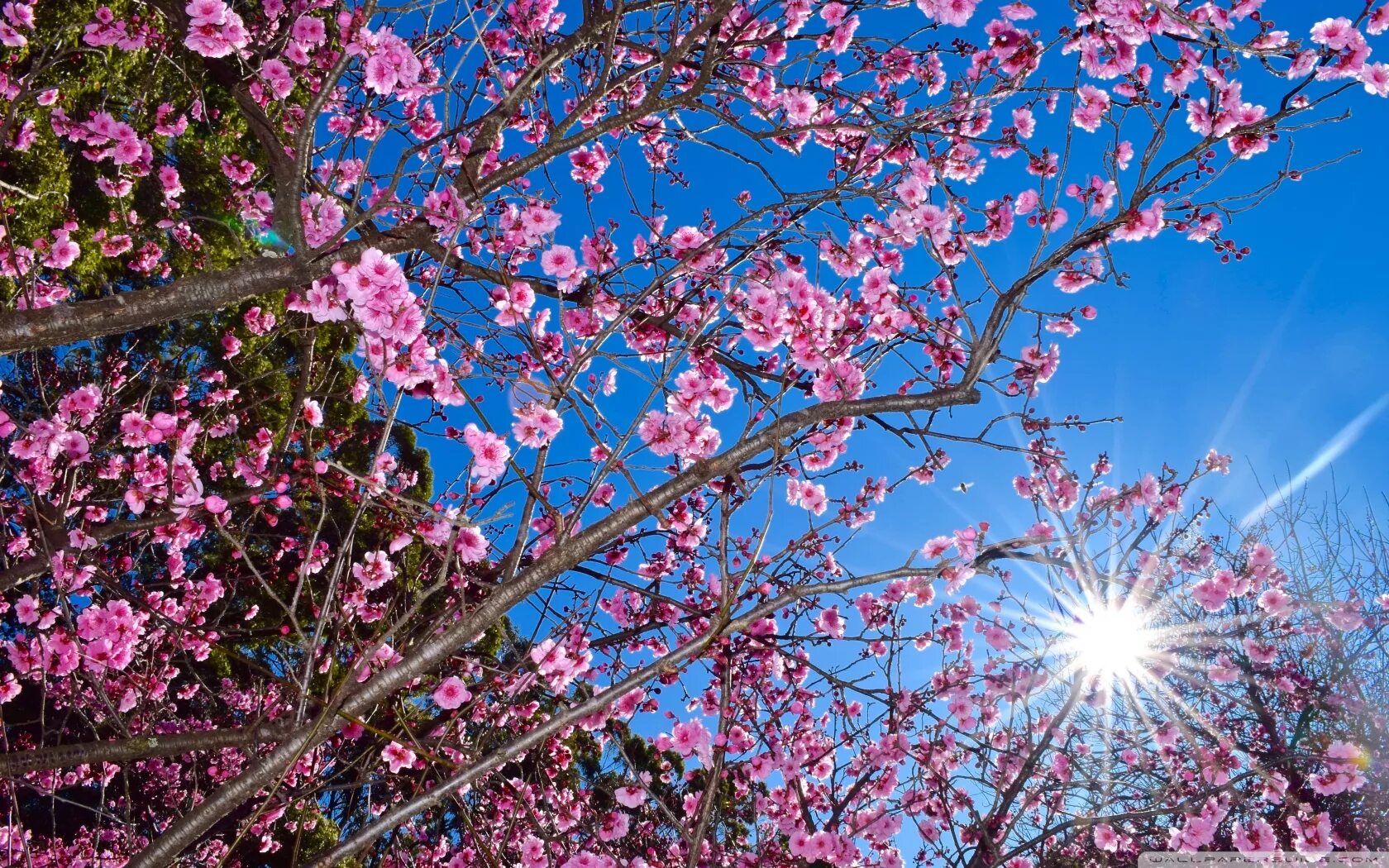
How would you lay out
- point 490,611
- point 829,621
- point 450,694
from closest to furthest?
1. point 490,611
2. point 450,694
3. point 829,621

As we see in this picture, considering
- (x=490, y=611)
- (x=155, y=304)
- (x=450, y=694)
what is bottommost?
Answer: (x=490, y=611)

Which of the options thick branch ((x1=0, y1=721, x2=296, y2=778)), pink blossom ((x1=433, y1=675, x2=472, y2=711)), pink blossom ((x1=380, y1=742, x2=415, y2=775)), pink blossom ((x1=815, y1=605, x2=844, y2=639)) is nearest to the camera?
thick branch ((x1=0, y1=721, x2=296, y2=778))

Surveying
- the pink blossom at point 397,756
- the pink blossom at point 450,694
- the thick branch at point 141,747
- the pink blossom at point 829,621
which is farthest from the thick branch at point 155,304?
the pink blossom at point 829,621

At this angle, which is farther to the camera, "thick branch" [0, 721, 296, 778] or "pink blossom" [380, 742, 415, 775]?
"pink blossom" [380, 742, 415, 775]

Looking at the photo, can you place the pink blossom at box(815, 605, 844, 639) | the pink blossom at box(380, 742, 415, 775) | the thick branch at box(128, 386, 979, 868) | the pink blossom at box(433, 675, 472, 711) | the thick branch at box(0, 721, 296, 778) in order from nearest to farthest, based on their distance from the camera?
the thick branch at box(128, 386, 979, 868) < the thick branch at box(0, 721, 296, 778) < the pink blossom at box(433, 675, 472, 711) < the pink blossom at box(380, 742, 415, 775) < the pink blossom at box(815, 605, 844, 639)

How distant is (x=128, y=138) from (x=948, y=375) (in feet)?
17.9

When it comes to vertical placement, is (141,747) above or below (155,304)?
below

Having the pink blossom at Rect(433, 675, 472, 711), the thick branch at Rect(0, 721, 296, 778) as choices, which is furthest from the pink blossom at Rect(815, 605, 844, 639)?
the thick branch at Rect(0, 721, 296, 778)

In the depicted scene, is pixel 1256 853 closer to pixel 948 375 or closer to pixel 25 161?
pixel 948 375

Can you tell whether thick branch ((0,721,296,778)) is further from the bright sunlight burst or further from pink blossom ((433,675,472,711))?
the bright sunlight burst

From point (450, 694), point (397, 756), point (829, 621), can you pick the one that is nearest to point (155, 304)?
point (450, 694)

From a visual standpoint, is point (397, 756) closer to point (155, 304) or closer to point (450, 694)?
point (450, 694)

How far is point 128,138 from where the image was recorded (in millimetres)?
5203

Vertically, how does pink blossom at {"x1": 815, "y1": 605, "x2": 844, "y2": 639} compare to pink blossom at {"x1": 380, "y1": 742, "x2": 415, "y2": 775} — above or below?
above
